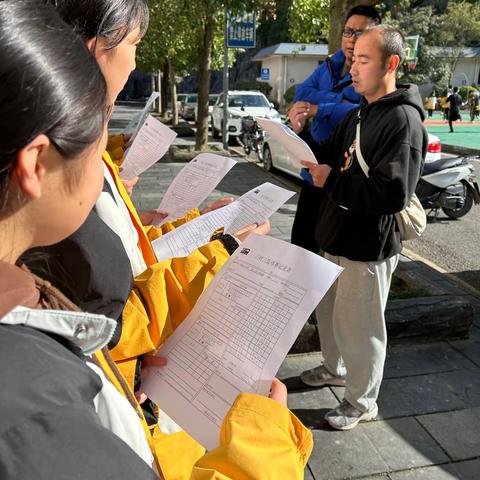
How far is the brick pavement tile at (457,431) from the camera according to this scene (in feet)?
8.11

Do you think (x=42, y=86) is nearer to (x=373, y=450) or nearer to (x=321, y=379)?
(x=373, y=450)

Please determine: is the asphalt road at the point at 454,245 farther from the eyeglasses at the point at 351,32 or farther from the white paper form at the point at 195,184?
the white paper form at the point at 195,184

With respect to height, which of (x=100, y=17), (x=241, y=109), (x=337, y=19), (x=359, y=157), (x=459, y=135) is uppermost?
(x=100, y=17)

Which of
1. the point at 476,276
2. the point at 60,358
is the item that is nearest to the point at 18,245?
the point at 60,358

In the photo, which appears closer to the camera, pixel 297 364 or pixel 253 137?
pixel 297 364

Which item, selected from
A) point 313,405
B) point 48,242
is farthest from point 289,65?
point 48,242

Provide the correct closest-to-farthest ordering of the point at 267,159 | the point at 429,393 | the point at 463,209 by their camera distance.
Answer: the point at 429,393, the point at 463,209, the point at 267,159

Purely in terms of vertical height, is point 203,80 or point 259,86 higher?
point 203,80

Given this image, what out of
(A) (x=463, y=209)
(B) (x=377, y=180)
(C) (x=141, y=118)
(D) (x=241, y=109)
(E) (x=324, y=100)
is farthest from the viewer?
(D) (x=241, y=109)

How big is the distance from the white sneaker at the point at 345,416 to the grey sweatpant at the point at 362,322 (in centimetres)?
4

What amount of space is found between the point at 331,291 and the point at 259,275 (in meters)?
1.68

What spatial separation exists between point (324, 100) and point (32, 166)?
2.79m

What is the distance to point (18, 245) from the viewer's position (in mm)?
790

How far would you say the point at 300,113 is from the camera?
3137mm
